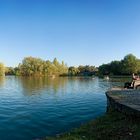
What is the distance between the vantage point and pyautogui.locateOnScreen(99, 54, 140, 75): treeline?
561 ft

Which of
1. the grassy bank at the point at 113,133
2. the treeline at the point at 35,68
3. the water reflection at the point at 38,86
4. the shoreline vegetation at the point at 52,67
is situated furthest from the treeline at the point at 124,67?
the grassy bank at the point at 113,133

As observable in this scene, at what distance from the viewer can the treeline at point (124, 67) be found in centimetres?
17088

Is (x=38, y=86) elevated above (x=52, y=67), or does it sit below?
below

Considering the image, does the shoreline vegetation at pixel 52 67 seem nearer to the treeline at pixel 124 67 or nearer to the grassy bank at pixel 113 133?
the treeline at pixel 124 67

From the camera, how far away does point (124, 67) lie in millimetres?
174375

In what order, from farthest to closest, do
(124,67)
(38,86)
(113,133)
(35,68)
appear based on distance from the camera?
(35,68), (124,67), (38,86), (113,133)

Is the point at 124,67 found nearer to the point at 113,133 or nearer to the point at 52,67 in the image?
the point at 52,67

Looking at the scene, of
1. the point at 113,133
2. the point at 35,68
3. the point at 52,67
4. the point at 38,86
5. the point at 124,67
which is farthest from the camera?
the point at 52,67

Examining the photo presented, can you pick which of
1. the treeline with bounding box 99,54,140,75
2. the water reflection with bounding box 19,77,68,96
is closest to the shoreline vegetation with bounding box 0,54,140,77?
the treeline with bounding box 99,54,140,75

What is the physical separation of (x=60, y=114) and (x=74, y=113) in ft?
4.66

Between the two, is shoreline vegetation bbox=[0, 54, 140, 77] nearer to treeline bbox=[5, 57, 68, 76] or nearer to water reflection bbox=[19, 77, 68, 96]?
treeline bbox=[5, 57, 68, 76]

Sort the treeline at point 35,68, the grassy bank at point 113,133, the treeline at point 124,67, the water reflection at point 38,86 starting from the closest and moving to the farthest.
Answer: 1. the grassy bank at point 113,133
2. the water reflection at point 38,86
3. the treeline at point 124,67
4. the treeline at point 35,68

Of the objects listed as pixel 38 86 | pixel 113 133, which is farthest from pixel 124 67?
pixel 113 133

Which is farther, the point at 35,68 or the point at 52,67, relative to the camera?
the point at 52,67
